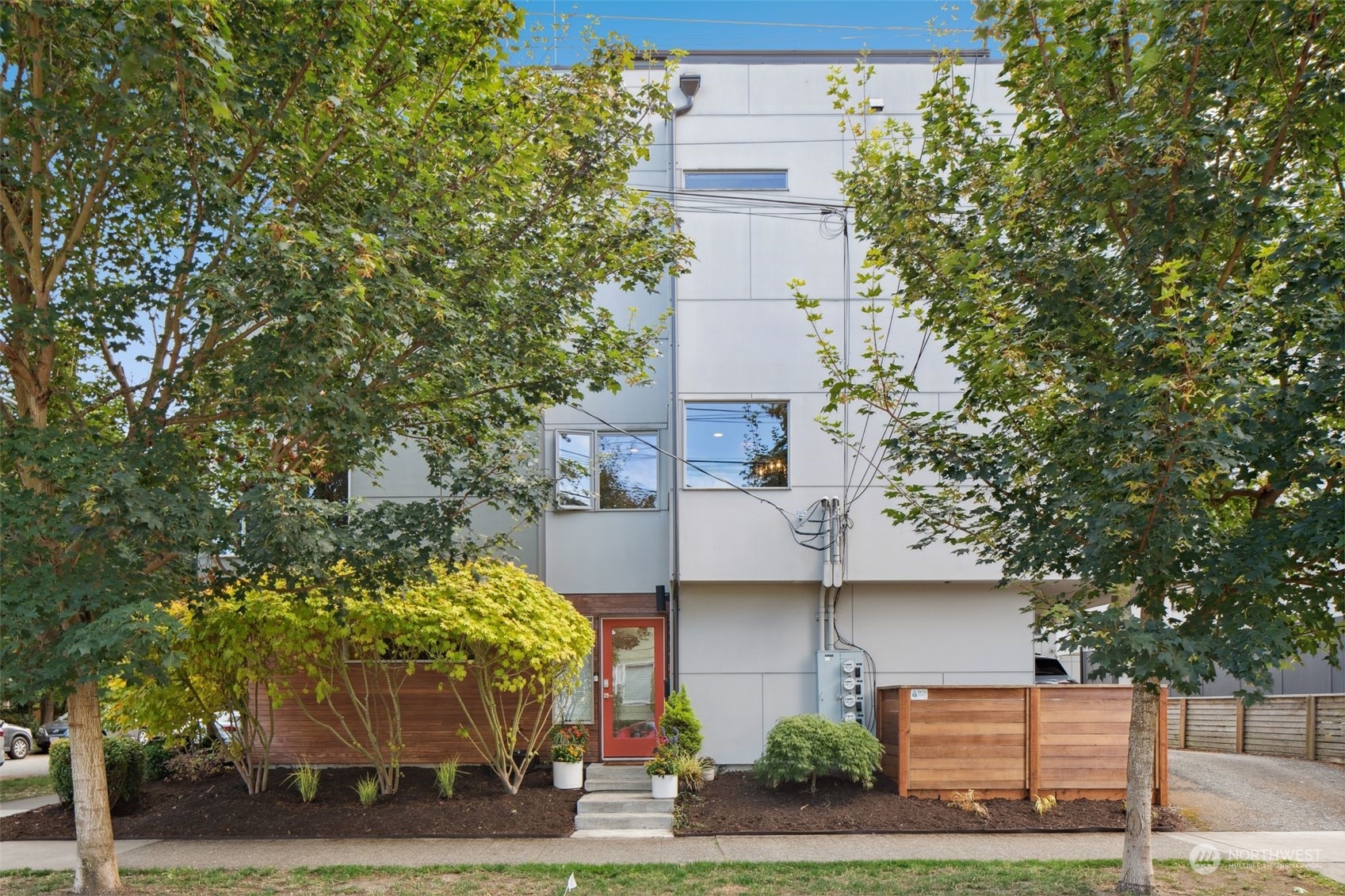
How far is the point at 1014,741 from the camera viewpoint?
11.1m

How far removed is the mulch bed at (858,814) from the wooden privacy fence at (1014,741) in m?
0.21

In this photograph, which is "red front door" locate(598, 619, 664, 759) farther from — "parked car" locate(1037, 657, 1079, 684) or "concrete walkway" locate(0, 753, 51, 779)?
"concrete walkway" locate(0, 753, 51, 779)

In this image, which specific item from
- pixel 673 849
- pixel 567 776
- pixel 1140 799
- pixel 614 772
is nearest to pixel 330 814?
pixel 567 776

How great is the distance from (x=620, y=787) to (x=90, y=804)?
19.1ft

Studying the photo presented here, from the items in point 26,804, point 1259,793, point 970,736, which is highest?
point 970,736

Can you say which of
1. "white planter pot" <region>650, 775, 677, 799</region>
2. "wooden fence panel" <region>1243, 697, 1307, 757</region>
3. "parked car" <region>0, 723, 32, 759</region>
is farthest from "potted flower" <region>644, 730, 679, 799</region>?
"parked car" <region>0, 723, 32, 759</region>

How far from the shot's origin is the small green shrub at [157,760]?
489 inches

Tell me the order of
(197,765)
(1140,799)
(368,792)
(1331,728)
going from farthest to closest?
(1331,728)
(197,765)
(368,792)
(1140,799)

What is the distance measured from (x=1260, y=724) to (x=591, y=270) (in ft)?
42.7

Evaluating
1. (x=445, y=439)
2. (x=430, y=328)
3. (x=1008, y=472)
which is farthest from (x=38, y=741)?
(x=1008, y=472)

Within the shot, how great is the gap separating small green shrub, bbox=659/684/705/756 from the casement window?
9.10 ft

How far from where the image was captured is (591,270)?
8.96m

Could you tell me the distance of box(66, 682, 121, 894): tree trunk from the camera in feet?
25.0

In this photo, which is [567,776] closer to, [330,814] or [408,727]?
[408,727]
